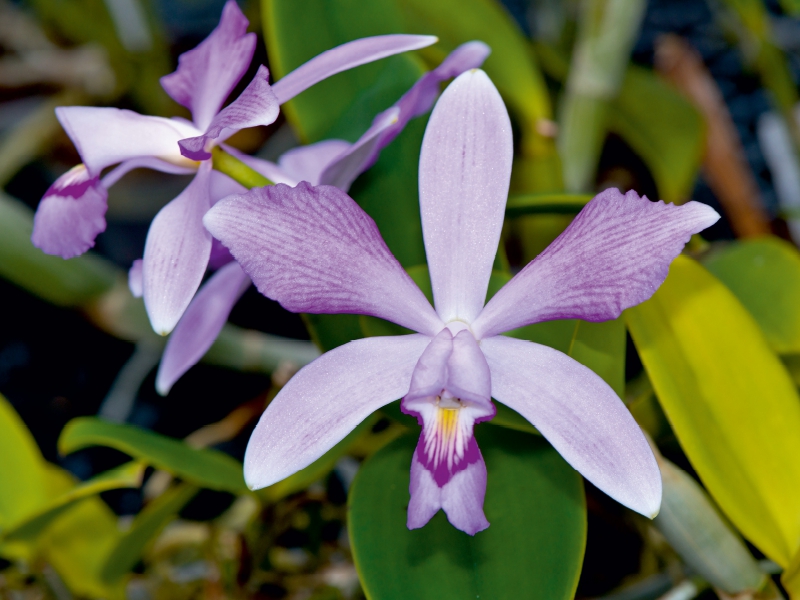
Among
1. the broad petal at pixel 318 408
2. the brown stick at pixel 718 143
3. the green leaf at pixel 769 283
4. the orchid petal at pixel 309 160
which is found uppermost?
the orchid petal at pixel 309 160

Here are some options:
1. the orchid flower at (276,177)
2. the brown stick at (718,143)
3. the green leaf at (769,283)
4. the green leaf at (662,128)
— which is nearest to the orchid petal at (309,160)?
the orchid flower at (276,177)

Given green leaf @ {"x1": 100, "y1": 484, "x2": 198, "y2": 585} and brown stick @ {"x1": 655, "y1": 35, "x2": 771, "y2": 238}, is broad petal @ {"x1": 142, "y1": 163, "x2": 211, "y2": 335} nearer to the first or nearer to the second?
green leaf @ {"x1": 100, "y1": 484, "x2": 198, "y2": 585}

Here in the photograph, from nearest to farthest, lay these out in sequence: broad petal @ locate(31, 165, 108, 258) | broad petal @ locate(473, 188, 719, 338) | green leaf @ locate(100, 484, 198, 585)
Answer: broad petal @ locate(473, 188, 719, 338)
broad petal @ locate(31, 165, 108, 258)
green leaf @ locate(100, 484, 198, 585)

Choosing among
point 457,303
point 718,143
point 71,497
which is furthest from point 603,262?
point 718,143

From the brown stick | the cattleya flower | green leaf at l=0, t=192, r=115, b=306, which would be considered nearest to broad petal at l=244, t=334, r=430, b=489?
the cattleya flower

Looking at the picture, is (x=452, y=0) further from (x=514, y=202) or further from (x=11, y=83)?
(x=11, y=83)

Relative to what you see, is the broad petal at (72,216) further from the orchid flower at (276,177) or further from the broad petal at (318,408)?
the broad petal at (318,408)

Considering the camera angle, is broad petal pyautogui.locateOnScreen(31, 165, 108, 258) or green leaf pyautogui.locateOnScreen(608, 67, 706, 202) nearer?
broad petal pyautogui.locateOnScreen(31, 165, 108, 258)

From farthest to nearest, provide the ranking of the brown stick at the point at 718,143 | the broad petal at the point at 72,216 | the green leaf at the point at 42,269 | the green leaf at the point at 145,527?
the brown stick at the point at 718,143
the green leaf at the point at 42,269
the green leaf at the point at 145,527
the broad petal at the point at 72,216
